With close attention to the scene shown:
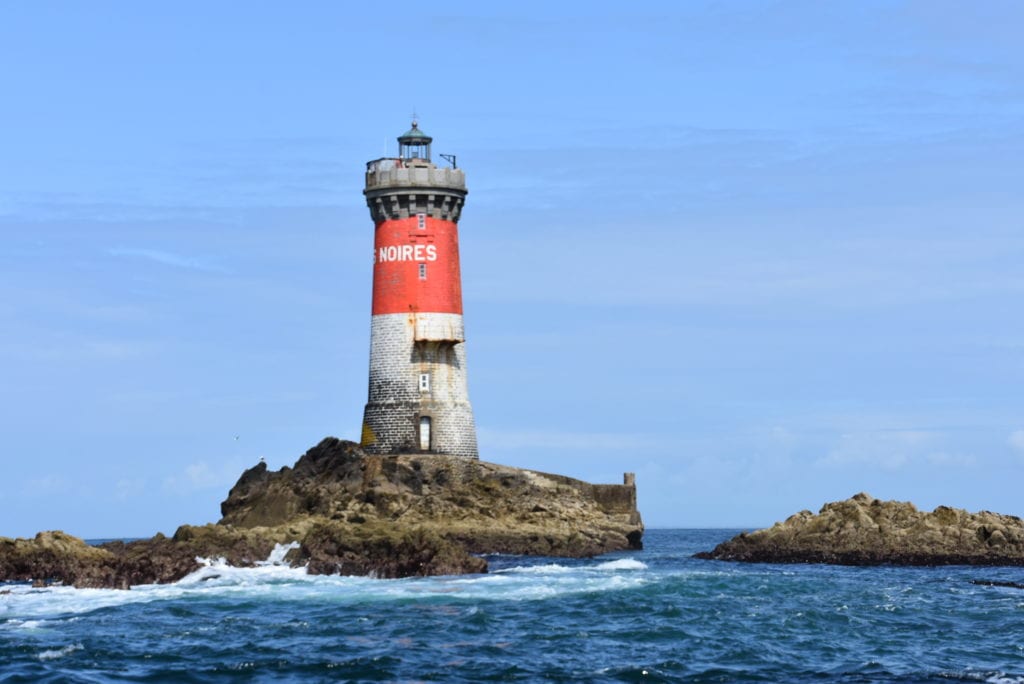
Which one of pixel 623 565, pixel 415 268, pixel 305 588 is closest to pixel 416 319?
pixel 415 268

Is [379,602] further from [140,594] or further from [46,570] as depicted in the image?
[46,570]

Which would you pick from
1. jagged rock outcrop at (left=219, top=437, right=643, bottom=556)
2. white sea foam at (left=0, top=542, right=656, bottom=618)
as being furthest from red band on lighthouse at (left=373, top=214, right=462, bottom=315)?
white sea foam at (left=0, top=542, right=656, bottom=618)

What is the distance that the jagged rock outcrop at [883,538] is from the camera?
159ft

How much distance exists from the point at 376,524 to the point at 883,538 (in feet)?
55.1

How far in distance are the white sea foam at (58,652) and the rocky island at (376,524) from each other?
11872 millimetres

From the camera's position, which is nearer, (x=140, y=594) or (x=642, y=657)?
(x=642, y=657)

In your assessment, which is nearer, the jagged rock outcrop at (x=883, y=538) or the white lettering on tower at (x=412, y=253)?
the jagged rock outcrop at (x=883, y=538)

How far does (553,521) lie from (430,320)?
8941 millimetres

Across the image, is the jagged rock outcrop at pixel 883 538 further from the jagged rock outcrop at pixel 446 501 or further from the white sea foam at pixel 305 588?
the white sea foam at pixel 305 588

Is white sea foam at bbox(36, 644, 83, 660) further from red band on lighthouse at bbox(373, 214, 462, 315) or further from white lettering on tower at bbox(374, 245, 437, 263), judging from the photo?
white lettering on tower at bbox(374, 245, 437, 263)

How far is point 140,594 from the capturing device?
36.2m

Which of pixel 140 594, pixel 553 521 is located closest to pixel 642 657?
pixel 140 594

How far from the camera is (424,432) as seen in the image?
187 ft

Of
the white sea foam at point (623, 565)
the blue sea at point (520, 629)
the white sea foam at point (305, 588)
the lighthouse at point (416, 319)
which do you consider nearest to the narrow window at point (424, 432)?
the lighthouse at point (416, 319)
